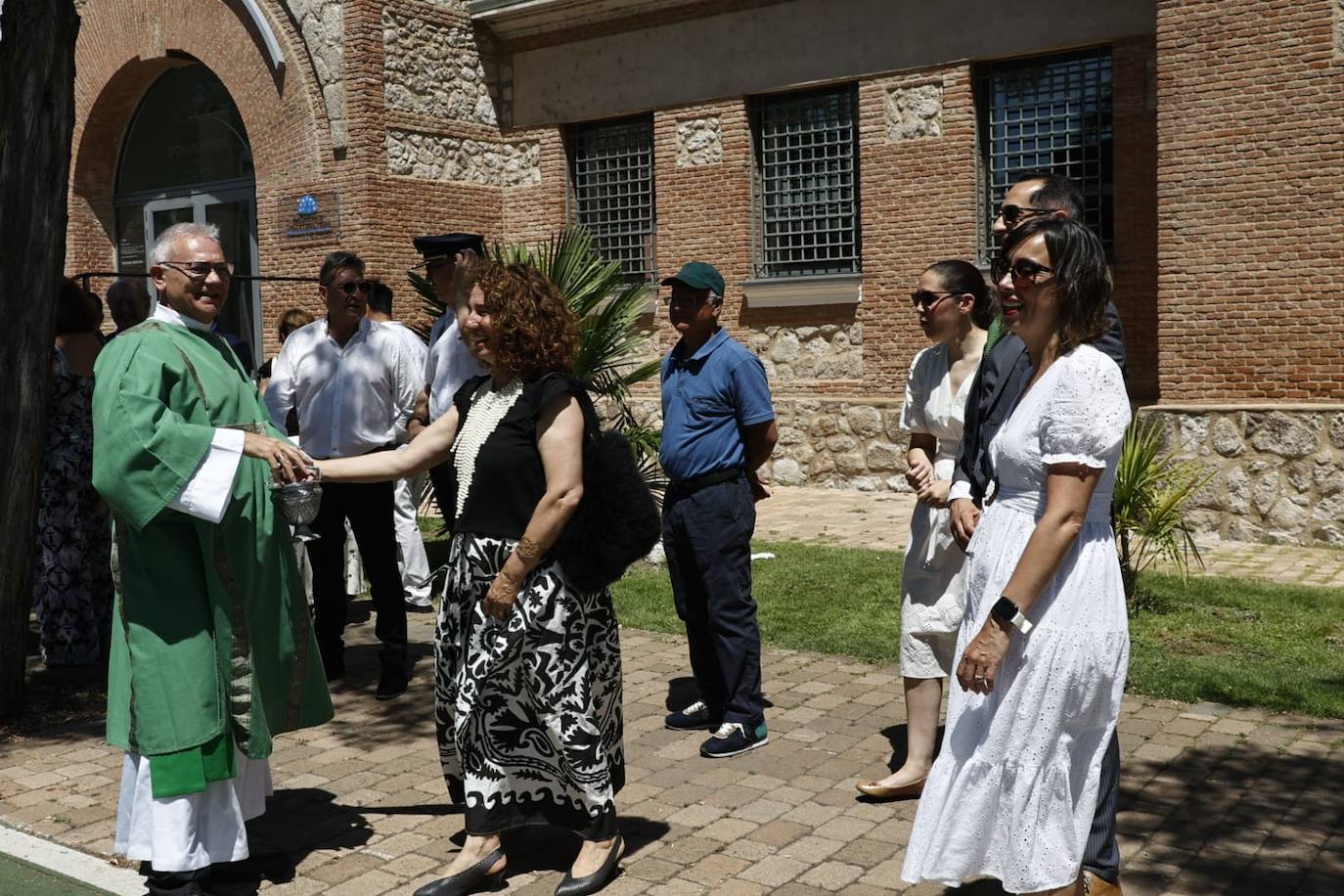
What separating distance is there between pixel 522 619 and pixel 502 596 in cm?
11

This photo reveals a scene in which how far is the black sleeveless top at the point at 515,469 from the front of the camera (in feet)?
14.2

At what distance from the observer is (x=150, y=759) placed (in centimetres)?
421

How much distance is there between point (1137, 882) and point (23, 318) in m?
5.68

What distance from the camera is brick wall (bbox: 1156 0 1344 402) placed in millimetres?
11406

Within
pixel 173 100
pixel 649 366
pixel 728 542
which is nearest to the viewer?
pixel 728 542

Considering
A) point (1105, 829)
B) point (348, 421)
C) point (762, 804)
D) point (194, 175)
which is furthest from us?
point (194, 175)

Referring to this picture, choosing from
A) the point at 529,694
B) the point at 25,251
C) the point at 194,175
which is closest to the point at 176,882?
the point at 529,694

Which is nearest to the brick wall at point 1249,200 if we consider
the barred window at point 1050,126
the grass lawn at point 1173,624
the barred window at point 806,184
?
the barred window at point 1050,126

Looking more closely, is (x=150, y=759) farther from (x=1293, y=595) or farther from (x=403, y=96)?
(x=403, y=96)

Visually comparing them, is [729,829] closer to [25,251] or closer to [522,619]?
[522,619]

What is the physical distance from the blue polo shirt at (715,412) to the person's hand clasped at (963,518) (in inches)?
66.0

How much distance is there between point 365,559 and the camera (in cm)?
714

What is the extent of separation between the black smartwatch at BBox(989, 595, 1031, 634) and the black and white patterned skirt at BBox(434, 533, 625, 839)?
1.44 meters

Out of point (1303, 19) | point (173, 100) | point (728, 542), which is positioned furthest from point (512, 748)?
point (173, 100)
